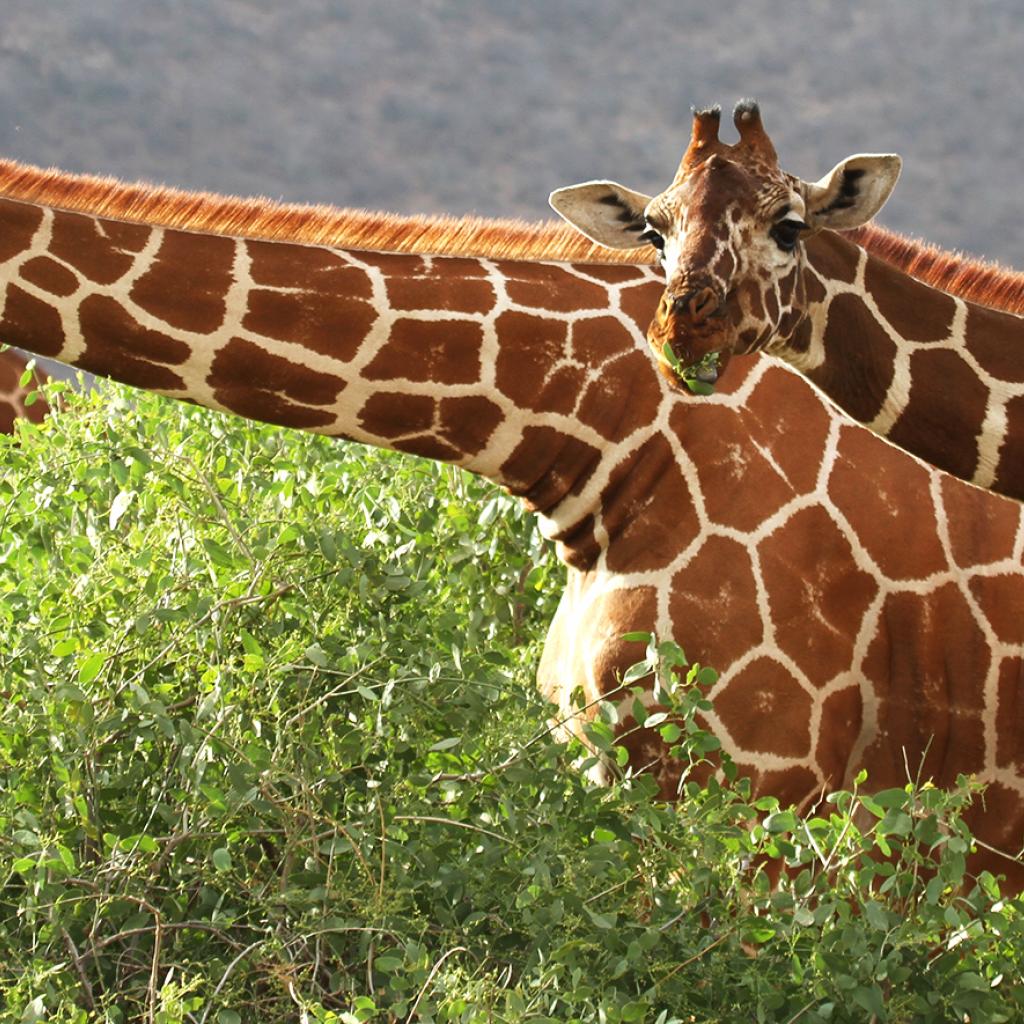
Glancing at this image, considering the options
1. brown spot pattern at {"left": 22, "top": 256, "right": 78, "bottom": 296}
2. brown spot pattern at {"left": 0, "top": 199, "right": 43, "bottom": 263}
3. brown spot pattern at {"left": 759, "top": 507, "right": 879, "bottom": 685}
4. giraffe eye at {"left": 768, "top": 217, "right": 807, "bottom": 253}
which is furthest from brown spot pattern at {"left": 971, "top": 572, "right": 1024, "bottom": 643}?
brown spot pattern at {"left": 0, "top": 199, "right": 43, "bottom": 263}

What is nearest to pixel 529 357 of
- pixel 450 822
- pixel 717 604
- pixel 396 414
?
pixel 396 414

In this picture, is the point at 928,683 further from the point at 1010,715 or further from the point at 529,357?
the point at 529,357

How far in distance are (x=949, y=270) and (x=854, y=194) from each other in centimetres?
65

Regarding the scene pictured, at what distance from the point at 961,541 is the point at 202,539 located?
2.18 metres

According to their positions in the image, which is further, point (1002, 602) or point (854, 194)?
point (1002, 602)

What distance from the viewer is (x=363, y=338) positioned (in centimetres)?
429

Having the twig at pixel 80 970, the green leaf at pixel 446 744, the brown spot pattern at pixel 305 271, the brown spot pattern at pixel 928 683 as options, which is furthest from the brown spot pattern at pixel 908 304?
the twig at pixel 80 970

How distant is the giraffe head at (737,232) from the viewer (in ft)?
11.7

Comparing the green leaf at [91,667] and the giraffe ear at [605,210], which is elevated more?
the giraffe ear at [605,210]

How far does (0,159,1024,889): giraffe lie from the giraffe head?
0.57m

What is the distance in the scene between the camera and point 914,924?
9.47ft

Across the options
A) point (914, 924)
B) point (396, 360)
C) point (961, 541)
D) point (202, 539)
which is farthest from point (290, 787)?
point (961, 541)

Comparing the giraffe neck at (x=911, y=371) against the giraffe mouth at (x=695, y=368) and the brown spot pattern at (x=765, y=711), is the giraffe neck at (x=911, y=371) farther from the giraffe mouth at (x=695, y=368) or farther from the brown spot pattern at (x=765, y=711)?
the brown spot pattern at (x=765, y=711)

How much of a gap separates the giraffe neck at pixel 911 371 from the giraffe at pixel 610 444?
48 centimetres
